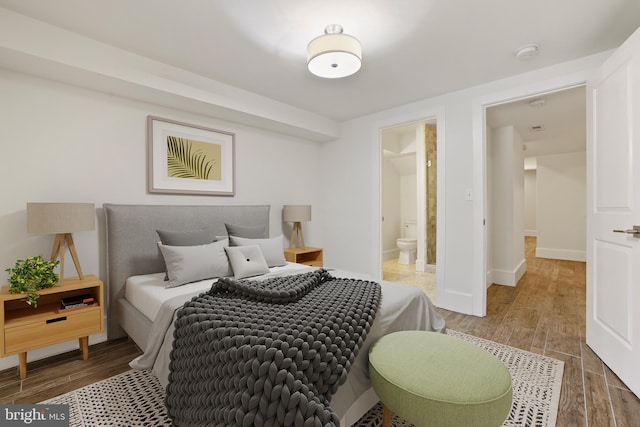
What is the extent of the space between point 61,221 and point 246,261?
134cm

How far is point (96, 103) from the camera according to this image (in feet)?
8.60

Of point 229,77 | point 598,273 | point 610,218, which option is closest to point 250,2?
point 229,77

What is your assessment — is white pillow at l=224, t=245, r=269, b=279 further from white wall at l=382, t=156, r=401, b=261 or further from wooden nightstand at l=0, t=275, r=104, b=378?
white wall at l=382, t=156, r=401, b=261

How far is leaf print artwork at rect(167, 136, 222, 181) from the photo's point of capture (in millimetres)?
3080

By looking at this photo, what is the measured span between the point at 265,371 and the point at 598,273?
2.69 m

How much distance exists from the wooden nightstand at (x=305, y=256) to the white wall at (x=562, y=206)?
223 inches

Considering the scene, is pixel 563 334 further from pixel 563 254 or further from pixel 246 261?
pixel 563 254

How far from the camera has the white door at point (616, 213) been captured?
6.15 feet

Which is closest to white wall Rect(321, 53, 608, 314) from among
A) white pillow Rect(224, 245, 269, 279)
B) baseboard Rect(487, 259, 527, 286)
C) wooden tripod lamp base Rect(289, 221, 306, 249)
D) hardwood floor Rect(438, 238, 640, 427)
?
hardwood floor Rect(438, 238, 640, 427)

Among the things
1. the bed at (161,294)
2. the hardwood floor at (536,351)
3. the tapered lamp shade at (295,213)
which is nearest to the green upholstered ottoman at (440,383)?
the bed at (161,294)

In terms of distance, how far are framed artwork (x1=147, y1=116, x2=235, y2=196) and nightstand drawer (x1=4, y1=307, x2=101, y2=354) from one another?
1.23 m

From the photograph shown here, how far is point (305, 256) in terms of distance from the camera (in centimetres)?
409

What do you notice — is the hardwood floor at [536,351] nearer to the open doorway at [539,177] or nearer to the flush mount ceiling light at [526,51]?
the open doorway at [539,177]

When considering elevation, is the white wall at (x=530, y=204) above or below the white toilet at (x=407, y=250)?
above
